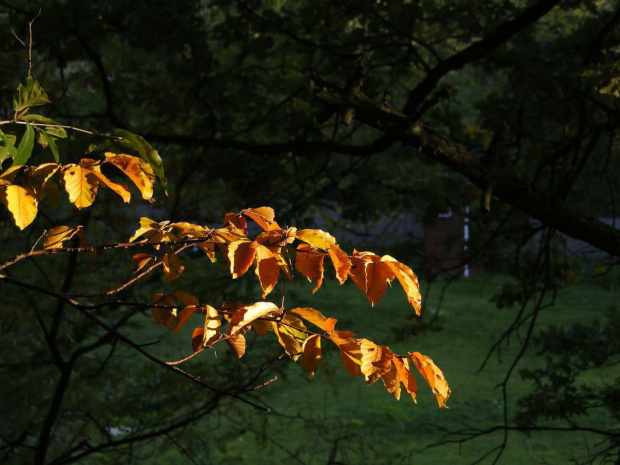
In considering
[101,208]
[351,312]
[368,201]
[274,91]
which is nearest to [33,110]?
[101,208]

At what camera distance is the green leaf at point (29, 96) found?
5.39ft

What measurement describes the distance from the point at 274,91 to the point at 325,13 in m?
1.23

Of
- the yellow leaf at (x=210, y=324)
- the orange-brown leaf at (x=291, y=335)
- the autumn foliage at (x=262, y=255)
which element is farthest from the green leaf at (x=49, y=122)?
the orange-brown leaf at (x=291, y=335)

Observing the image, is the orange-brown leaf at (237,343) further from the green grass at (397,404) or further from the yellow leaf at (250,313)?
the green grass at (397,404)

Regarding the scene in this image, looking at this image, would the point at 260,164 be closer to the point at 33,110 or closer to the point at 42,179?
the point at 33,110

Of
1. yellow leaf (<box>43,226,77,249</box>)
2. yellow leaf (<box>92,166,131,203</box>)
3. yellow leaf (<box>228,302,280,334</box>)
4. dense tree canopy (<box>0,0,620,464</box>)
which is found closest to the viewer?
yellow leaf (<box>228,302,280,334</box>)

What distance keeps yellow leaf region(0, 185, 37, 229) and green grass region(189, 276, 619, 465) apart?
8.66 feet

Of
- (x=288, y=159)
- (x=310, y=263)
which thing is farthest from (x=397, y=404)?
(x=310, y=263)

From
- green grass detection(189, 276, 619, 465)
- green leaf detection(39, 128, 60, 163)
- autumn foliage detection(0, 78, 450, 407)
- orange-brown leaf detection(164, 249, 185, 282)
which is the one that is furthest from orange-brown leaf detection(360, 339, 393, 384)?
green grass detection(189, 276, 619, 465)

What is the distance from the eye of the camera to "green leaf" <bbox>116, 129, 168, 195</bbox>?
1743 millimetres

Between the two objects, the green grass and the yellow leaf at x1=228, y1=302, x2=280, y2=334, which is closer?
the yellow leaf at x1=228, y1=302, x2=280, y2=334

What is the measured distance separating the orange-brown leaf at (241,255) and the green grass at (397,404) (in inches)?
98.6

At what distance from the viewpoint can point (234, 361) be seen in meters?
4.96

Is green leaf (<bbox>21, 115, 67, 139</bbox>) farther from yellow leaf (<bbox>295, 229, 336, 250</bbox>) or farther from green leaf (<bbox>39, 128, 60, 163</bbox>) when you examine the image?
yellow leaf (<bbox>295, 229, 336, 250</bbox>)
